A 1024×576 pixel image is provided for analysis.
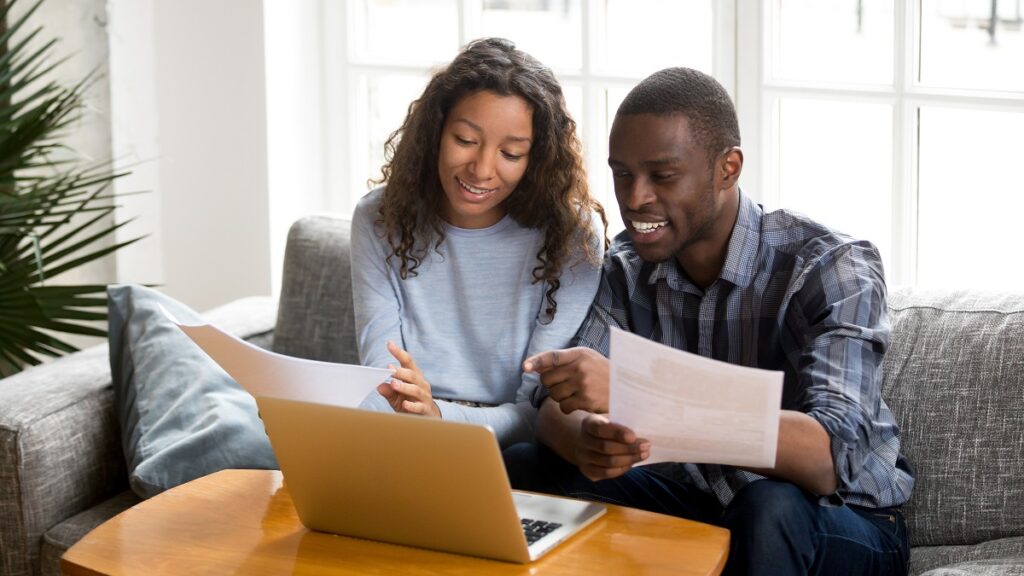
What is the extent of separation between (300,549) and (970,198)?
169 cm

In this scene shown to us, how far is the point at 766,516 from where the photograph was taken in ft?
5.16

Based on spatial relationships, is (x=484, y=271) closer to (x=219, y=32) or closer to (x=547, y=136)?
(x=547, y=136)

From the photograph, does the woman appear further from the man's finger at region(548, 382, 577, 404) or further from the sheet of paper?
the sheet of paper

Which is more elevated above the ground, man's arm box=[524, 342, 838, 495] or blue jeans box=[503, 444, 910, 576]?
man's arm box=[524, 342, 838, 495]

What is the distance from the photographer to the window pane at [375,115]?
10.7 ft

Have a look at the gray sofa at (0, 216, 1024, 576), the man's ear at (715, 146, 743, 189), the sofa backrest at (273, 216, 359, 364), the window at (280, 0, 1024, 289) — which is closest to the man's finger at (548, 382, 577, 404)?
the man's ear at (715, 146, 743, 189)

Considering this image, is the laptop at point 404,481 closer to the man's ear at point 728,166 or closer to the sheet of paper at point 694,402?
the sheet of paper at point 694,402

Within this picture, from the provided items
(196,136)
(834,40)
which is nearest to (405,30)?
(196,136)

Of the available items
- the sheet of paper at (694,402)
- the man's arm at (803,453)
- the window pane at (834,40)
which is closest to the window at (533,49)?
the window pane at (834,40)

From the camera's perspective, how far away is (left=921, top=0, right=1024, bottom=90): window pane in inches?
97.0

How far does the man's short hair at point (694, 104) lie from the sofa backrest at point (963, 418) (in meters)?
0.51

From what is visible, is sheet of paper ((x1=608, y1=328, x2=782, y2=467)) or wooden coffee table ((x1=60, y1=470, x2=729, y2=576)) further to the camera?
wooden coffee table ((x1=60, y1=470, x2=729, y2=576))

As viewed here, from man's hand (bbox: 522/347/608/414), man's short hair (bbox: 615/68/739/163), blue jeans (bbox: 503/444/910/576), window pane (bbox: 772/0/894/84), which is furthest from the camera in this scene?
window pane (bbox: 772/0/894/84)

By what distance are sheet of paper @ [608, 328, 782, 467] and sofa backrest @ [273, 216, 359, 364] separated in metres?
1.18
